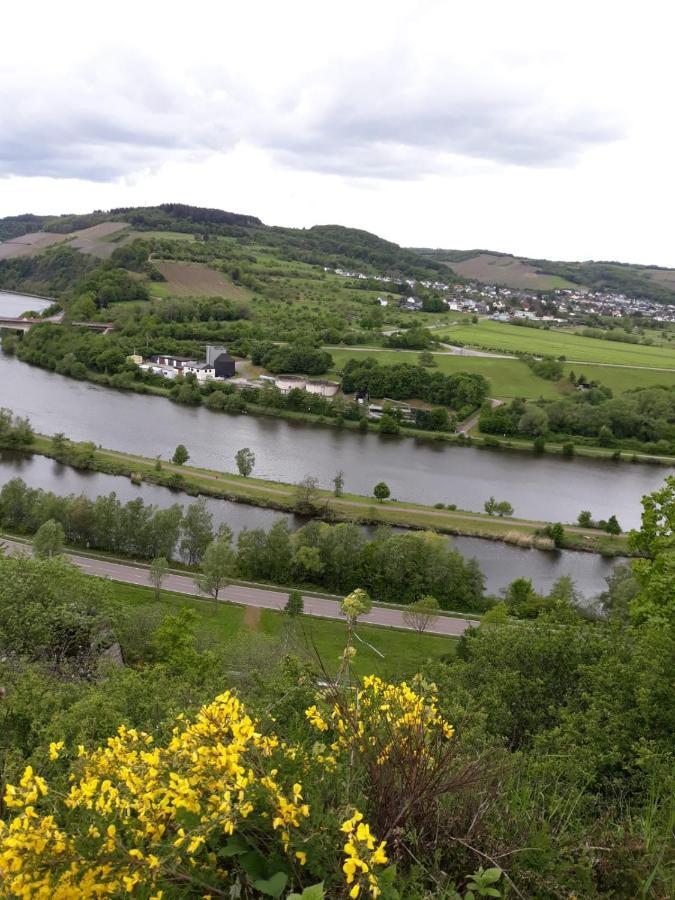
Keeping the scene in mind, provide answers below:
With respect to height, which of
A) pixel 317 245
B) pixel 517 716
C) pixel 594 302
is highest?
pixel 317 245

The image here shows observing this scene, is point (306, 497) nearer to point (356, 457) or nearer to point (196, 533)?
point (196, 533)

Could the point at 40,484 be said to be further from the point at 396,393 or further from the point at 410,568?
the point at 396,393

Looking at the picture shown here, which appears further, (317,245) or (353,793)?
(317,245)

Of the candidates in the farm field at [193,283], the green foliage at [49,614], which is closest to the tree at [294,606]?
the green foliage at [49,614]

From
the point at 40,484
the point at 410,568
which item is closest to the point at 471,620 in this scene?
the point at 410,568

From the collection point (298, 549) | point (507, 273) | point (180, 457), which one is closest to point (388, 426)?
point (180, 457)

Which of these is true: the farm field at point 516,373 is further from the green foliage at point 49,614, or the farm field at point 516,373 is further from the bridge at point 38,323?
the green foliage at point 49,614
